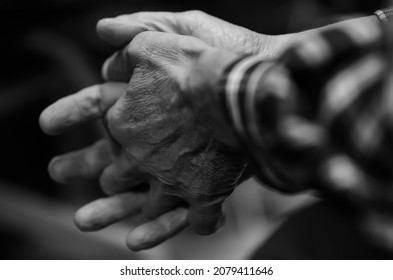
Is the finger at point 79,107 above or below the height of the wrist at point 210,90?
below

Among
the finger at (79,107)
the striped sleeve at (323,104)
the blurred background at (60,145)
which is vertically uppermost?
the striped sleeve at (323,104)

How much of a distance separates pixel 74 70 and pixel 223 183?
0.89 meters

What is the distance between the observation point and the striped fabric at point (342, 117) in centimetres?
50

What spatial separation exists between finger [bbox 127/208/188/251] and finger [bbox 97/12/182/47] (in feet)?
1.12

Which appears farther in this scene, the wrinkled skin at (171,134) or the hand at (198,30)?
the hand at (198,30)

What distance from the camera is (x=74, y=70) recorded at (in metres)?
1.53

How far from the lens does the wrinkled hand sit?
0.78 m

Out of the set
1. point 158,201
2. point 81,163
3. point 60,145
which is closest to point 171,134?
point 158,201

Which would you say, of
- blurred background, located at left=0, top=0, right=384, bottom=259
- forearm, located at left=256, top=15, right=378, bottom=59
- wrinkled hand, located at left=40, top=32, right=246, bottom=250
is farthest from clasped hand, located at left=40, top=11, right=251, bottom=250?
blurred background, located at left=0, top=0, right=384, bottom=259

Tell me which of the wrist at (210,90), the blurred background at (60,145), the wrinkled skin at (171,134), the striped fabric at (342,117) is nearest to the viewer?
the striped fabric at (342,117)

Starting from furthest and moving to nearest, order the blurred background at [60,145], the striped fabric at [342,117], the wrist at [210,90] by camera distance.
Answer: the blurred background at [60,145] < the wrist at [210,90] < the striped fabric at [342,117]

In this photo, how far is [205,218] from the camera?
88 cm

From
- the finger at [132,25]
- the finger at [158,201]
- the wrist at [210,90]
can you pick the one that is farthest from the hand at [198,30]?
the finger at [158,201]

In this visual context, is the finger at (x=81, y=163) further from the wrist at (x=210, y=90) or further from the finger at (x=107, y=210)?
the wrist at (x=210, y=90)
